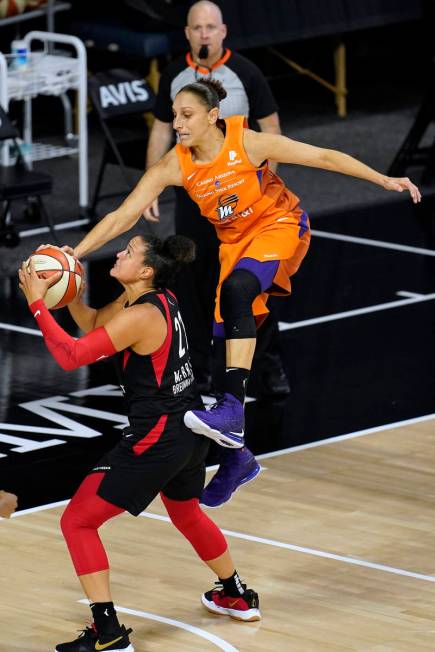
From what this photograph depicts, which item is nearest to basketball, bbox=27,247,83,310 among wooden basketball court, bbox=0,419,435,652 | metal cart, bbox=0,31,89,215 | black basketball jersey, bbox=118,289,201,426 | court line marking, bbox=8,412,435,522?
black basketball jersey, bbox=118,289,201,426

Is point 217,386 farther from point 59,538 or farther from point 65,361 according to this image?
point 65,361

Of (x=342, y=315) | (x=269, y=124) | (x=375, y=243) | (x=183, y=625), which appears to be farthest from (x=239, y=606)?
(x=375, y=243)

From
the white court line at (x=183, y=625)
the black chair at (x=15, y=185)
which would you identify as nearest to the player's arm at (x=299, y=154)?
the white court line at (x=183, y=625)

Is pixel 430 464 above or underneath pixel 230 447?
underneath

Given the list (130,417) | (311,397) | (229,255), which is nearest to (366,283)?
(311,397)

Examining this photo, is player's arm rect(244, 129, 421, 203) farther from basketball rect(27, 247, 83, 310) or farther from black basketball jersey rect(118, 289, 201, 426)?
black basketball jersey rect(118, 289, 201, 426)

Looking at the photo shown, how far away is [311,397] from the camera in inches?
362

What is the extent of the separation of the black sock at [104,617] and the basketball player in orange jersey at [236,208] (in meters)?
0.97

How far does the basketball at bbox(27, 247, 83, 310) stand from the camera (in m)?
6.17

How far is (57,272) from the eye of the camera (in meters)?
6.18

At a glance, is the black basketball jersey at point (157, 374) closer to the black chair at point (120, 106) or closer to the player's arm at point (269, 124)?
the player's arm at point (269, 124)

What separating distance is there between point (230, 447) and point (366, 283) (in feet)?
15.6

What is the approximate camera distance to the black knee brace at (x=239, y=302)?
23.3 feet

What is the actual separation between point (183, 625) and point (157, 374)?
3.33 ft
